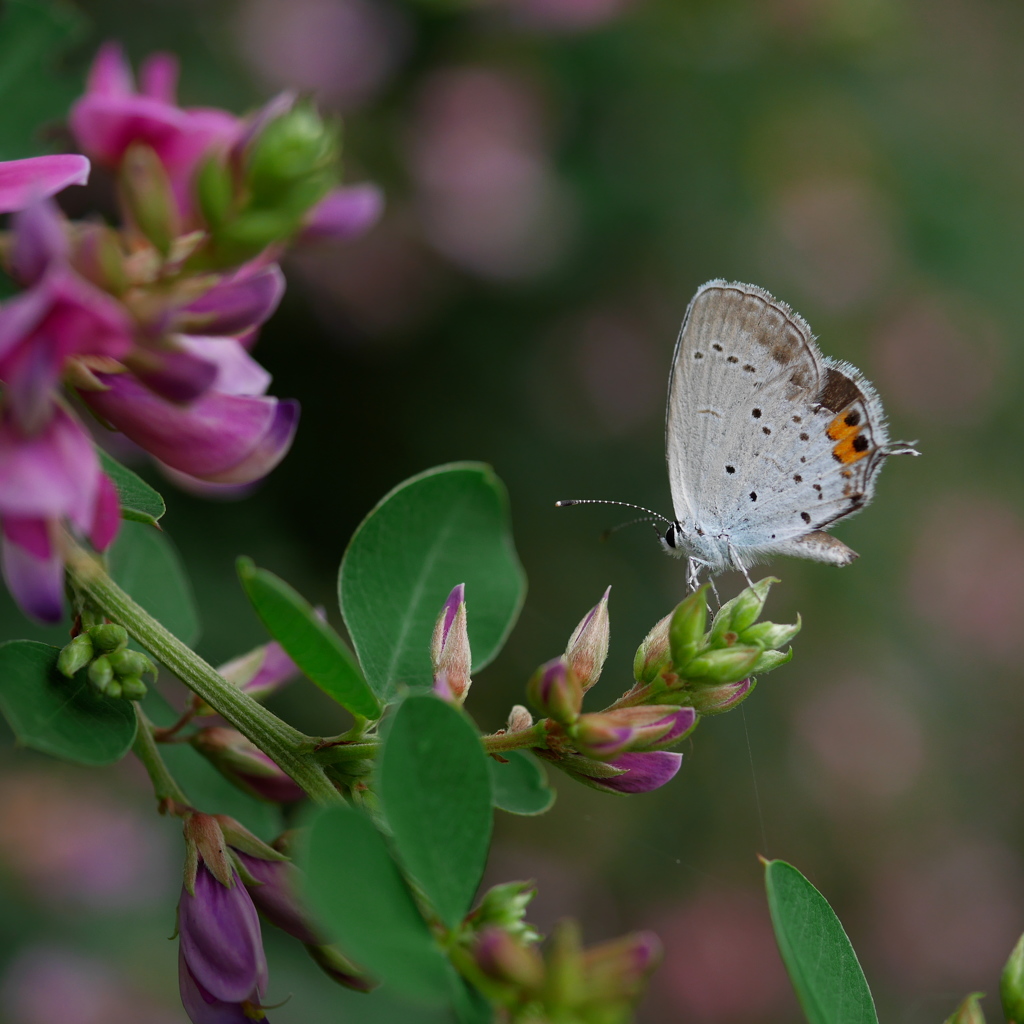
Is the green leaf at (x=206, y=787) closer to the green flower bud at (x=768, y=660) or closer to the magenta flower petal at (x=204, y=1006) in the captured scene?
the magenta flower petal at (x=204, y=1006)

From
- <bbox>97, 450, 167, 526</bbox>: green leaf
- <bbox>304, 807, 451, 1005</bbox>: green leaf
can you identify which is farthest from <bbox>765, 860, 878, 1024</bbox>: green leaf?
<bbox>97, 450, 167, 526</bbox>: green leaf

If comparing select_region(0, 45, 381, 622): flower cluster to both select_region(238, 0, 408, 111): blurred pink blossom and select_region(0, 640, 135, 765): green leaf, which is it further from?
select_region(238, 0, 408, 111): blurred pink blossom

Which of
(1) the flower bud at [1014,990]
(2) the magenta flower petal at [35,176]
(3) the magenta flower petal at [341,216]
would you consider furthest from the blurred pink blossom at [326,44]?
(1) the flower bud at [1014,990]

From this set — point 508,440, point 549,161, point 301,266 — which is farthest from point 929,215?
point 301,266

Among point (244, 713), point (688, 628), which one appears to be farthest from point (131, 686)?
point (688, 628)

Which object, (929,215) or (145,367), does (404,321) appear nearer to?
(929,215)
